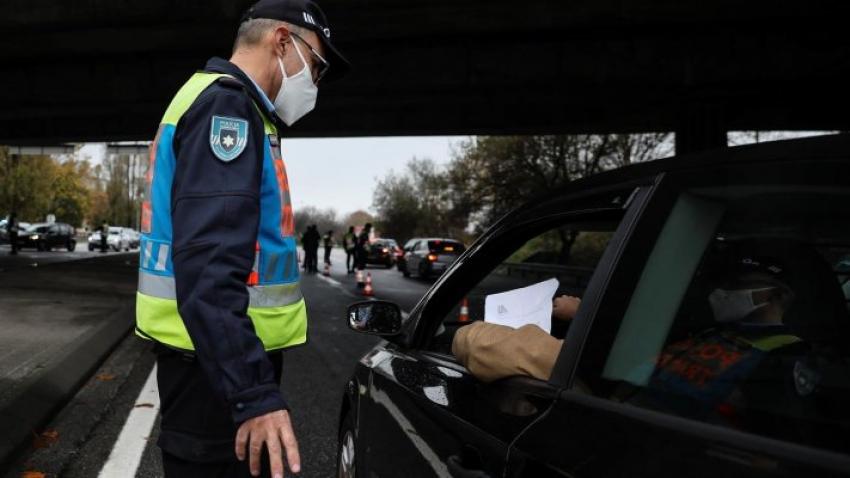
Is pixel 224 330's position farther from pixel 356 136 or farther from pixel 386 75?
pixel 356 136

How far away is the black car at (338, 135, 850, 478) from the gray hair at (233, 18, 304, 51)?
0.87 metres

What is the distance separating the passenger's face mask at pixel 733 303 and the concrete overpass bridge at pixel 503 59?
37.8 feet

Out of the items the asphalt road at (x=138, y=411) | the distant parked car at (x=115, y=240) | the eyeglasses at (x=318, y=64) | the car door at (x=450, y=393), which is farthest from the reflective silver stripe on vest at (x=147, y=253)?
the distant parked car at (x=115, y=240)

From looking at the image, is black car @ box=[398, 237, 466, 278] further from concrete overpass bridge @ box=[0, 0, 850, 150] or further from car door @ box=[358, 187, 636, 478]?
car door @ box=[358, 187, 636, 478]

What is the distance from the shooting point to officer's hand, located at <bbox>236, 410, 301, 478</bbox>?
1.62m

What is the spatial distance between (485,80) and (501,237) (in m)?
14.2

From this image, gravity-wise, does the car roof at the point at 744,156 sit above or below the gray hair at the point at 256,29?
below

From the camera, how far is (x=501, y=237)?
2.19m

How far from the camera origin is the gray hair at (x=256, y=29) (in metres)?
2.04

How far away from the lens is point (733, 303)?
1.63 meters

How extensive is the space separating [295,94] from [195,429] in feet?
3.30

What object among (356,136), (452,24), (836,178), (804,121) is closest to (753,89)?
(804,121)

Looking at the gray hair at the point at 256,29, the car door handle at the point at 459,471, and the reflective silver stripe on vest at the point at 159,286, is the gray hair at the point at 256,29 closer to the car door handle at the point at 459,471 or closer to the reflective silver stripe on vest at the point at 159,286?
the reflective silver stripe on vest at the point at 159,286

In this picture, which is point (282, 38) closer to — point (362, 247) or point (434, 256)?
point (434, 256)
